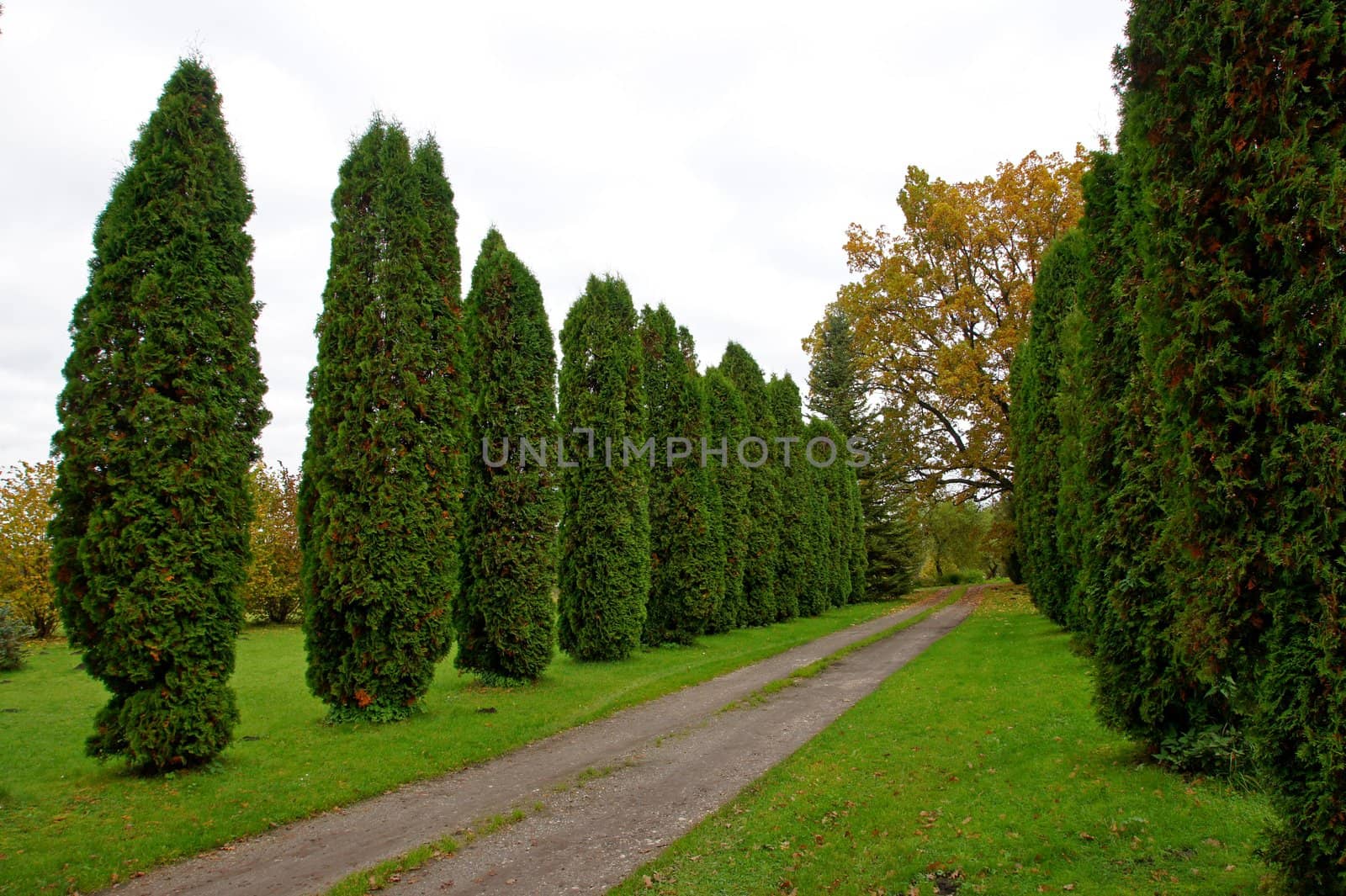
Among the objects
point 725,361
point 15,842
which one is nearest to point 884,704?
point 15,842

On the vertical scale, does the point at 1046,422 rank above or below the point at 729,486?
above

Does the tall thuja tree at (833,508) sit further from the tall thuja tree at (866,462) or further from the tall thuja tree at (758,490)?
the tall thuja tree at (866,462)

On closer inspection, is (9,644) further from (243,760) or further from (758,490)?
(758,490)

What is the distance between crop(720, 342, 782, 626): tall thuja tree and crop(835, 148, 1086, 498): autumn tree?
4.61 metres

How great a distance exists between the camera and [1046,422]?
13906 mm

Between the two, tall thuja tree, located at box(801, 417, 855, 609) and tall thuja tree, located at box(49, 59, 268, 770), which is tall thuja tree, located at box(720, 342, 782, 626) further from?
tall thuja tree, located at box(49, 59, 268, 770)

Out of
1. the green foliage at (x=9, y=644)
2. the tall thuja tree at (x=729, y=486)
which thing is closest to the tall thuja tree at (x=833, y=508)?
the tall thuja tree at (x=729, y=486)

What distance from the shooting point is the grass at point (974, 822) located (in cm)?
428

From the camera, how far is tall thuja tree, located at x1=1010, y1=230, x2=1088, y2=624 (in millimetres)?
13039

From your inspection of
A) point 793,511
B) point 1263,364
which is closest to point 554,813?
point 1263,364

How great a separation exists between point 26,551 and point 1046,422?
2379 cm

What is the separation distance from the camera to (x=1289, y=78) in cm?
337

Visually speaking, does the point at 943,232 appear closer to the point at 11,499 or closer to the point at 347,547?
the point at 347,547

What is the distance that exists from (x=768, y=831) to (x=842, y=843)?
601mm
